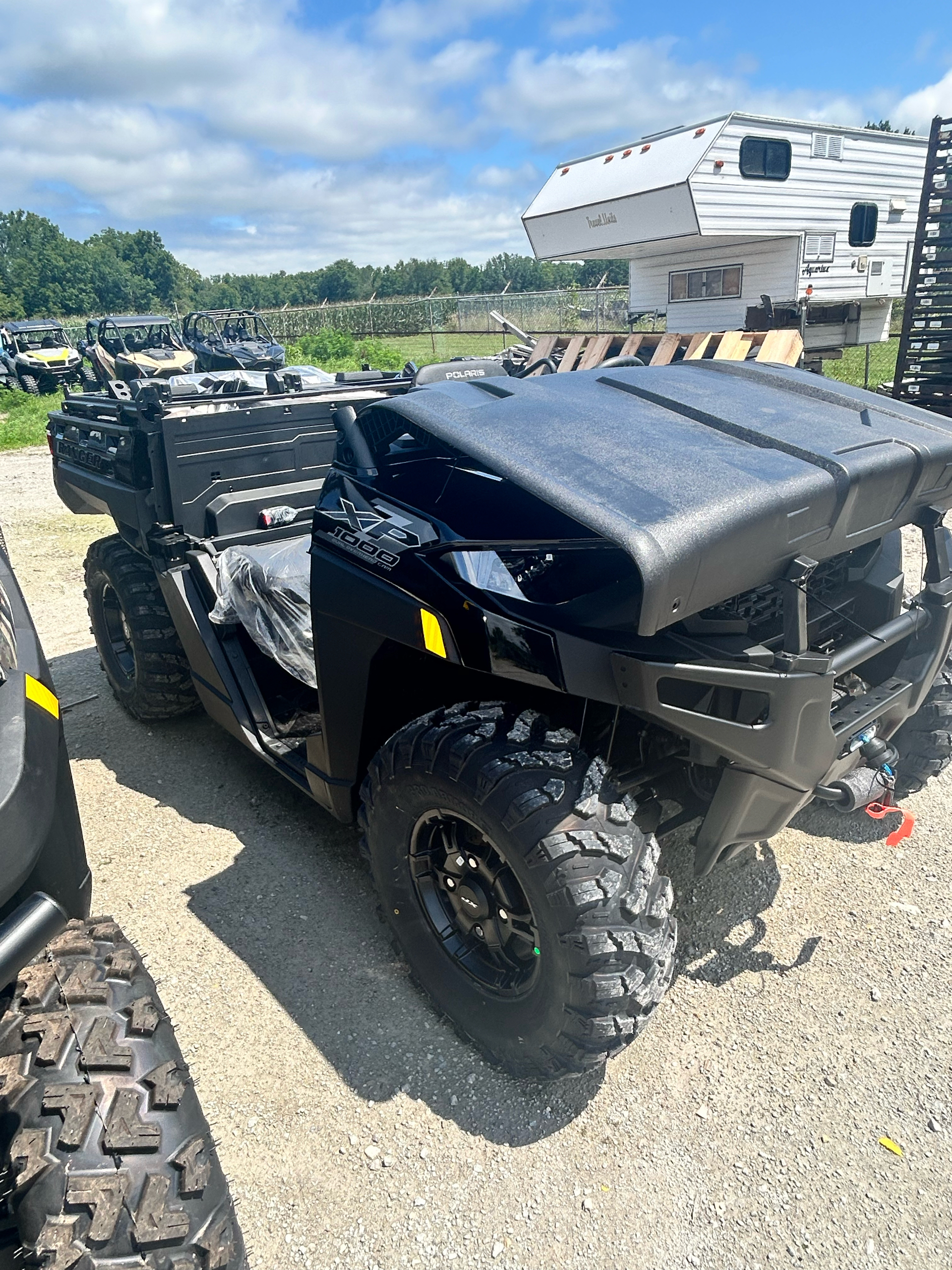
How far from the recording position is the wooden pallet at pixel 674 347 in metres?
10.2

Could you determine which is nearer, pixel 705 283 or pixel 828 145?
pixel 828 145

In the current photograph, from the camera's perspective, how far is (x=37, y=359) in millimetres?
21516

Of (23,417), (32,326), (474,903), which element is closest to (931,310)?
(474,903)

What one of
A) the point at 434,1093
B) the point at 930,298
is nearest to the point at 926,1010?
the point at 434,1093

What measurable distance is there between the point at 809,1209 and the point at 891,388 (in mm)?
11075

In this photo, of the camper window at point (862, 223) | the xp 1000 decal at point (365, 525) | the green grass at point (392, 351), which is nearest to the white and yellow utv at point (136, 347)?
the green grass at point (392, 351)

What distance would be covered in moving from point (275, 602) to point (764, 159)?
12197mm

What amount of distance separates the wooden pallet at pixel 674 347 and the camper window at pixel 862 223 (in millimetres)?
3365

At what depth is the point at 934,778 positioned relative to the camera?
12.0ft

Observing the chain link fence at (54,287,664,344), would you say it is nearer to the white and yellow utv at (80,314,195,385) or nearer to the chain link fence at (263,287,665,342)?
the chain link fence at (263,287,665,342)

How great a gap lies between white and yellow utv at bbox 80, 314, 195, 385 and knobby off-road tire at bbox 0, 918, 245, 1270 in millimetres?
14390

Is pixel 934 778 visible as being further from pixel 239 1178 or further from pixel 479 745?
pixel 239 1178

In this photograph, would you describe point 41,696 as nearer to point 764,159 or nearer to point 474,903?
point 474,903

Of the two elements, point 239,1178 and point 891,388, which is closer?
point 239,1178
